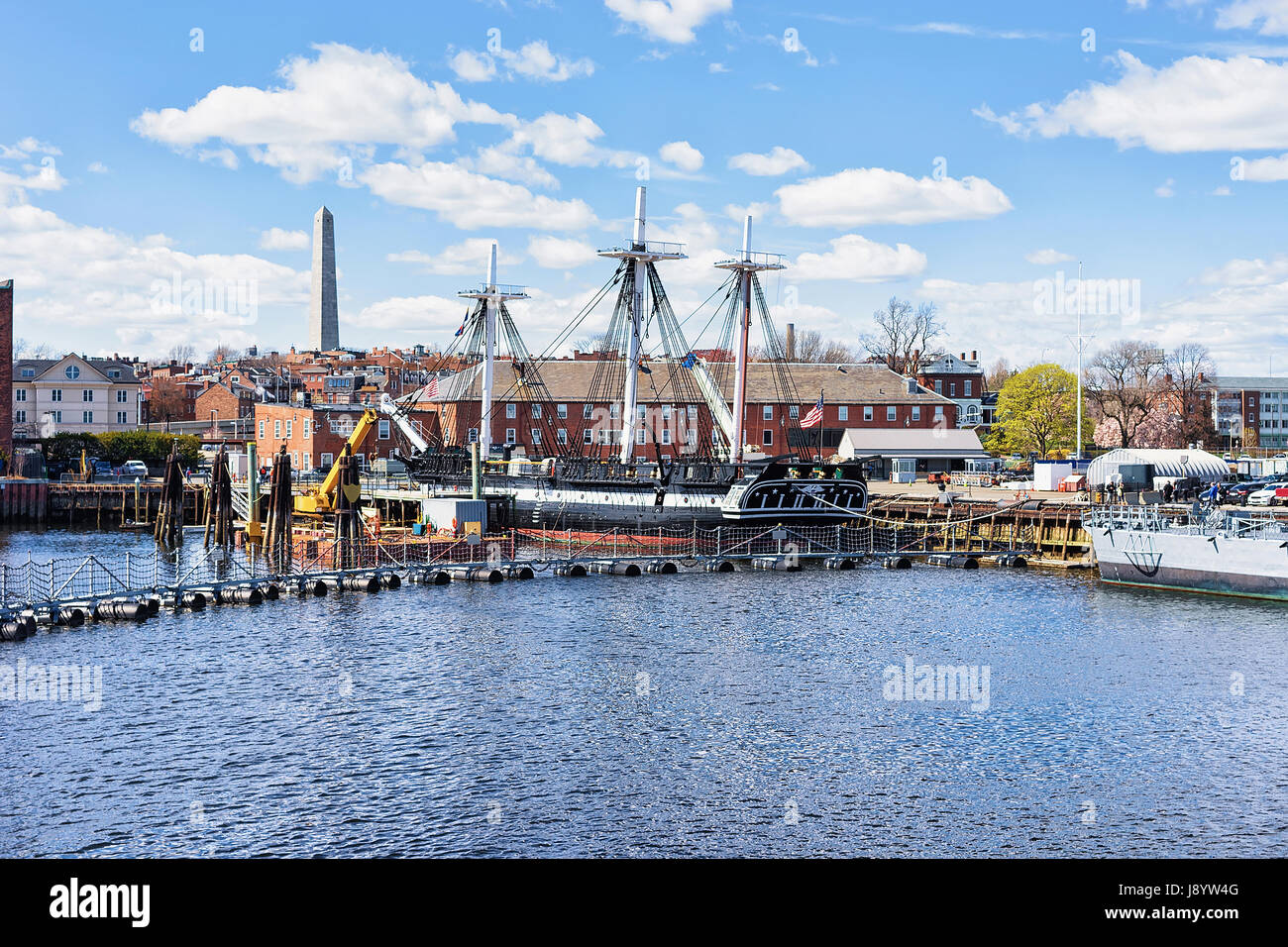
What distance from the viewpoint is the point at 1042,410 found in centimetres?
10656

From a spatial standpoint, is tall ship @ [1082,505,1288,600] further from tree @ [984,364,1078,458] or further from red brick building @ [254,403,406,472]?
red brick building @ [254,403,406,472]

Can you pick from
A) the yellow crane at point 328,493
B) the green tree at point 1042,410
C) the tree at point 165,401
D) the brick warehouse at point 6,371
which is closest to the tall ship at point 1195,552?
the yellow crane at point 328,493

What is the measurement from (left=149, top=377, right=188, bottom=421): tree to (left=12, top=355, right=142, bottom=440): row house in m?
27.5

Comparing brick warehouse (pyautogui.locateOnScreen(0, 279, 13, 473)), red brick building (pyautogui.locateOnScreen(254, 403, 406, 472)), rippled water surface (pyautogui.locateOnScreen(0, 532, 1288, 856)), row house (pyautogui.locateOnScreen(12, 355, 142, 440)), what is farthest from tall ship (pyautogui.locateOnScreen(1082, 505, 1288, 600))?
row house (pyautogui.locateOnScreen(12, 355, 142, 440))

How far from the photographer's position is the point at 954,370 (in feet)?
446

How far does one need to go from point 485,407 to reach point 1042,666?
52.9 m

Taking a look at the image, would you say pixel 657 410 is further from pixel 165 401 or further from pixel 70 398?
pixel 165 401

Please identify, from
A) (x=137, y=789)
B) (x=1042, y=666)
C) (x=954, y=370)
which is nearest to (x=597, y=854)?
(x=137, y=789)

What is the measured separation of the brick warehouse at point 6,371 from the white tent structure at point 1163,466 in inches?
3070

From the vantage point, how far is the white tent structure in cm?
6888

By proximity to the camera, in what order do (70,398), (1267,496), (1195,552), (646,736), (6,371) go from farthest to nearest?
(70,398)
(6,371)
(1267,496)
(1195,552)
(646,736)

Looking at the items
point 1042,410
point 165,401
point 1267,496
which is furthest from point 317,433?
point 1267,496

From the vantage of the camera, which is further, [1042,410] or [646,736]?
[1042,410]

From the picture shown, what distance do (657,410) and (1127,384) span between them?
60809mm
